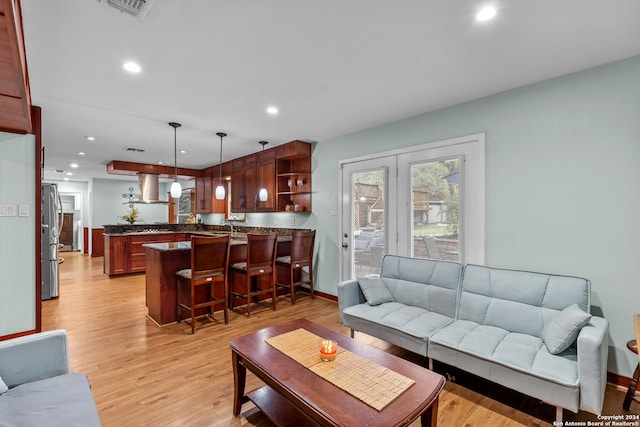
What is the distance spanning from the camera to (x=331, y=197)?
186 inches

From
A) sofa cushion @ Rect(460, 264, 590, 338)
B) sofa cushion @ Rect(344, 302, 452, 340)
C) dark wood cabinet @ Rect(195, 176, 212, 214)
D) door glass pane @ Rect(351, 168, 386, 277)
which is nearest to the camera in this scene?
sofa cushion @ Rect(460, 264, 590, 338)

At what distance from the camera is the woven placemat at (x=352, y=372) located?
1.47 meters

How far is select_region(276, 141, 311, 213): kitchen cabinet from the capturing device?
199 inches

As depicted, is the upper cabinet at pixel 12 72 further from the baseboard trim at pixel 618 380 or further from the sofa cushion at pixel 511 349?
the baseboard trim at pixel 618 380

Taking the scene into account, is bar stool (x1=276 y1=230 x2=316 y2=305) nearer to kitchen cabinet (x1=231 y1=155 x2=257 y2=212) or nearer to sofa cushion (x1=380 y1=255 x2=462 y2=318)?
sofa cushion (x1=380 y1=255 x2=462 y2=318)

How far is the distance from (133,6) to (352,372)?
239 centimetres

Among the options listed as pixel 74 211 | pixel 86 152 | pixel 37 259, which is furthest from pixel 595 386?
pixel 74 211

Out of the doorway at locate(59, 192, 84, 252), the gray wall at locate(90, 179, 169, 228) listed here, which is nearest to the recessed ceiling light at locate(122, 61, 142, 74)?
the gray wall at locate(90, 179, 169, 228)

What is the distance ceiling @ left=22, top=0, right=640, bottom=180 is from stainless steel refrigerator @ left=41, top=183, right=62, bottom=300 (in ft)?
4.93

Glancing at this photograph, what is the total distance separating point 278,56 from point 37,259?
3.21 m

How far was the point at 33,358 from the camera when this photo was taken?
1.66 m

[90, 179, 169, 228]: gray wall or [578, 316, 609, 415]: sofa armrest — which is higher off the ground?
[90, 179, 169, 228]: gray wall

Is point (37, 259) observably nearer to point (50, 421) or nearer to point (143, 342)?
point (143, 342)

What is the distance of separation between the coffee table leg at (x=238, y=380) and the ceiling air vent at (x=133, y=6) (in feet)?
7.02
